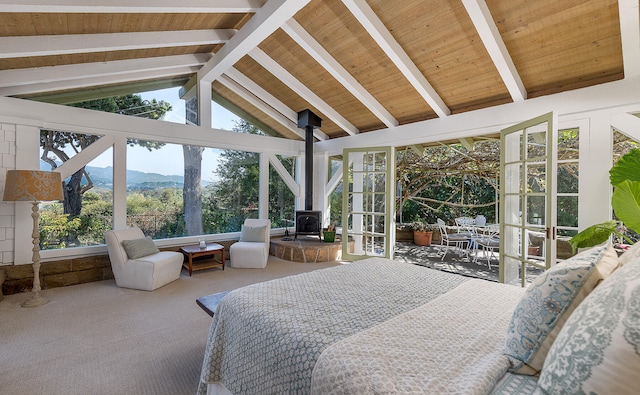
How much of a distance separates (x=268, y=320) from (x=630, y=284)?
1.26 metres

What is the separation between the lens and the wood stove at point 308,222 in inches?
232

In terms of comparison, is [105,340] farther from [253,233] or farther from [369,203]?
[369,203]

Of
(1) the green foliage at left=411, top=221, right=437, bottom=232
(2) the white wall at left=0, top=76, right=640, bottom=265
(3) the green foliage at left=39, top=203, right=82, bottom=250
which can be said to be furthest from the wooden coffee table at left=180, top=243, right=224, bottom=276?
(1) the green foliage at left=411, top=221, right=437, bottom=232

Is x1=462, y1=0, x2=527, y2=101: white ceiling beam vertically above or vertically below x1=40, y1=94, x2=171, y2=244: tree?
above

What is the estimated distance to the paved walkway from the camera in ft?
15.9

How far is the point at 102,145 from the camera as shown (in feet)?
14.2

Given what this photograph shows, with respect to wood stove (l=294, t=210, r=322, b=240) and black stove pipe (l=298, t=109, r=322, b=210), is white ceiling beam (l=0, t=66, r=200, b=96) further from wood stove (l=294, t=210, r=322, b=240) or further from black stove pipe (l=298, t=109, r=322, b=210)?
wood stove (l=294, t=210, r=322, b=240)

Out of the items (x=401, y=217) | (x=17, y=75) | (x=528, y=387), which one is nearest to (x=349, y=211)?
(x=401, y=217)

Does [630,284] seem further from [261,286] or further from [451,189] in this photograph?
[451,189]

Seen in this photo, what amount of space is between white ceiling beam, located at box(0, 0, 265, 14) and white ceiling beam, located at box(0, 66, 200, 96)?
5.97 ft

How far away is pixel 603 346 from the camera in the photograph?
2.32 feet

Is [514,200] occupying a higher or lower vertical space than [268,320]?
higher

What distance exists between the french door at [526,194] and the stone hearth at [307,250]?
280 centimetres

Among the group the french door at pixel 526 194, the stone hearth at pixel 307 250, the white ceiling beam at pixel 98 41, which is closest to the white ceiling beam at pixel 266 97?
the white ceiling beam at pixel 98 41
